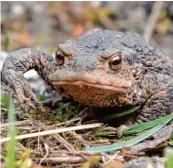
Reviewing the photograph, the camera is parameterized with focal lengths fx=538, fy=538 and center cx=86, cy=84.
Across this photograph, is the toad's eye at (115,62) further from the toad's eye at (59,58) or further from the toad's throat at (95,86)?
the toad's eye at (59,58)

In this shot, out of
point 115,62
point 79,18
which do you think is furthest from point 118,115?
point 79,18

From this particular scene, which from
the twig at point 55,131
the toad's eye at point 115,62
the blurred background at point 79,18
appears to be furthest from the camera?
the blurred background at point 79,18

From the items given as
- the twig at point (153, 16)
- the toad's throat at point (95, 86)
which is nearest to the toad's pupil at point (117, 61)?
the toad's throat at point (95, 86)

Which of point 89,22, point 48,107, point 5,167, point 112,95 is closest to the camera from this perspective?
point 5,167

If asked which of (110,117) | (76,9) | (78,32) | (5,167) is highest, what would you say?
(76,9)

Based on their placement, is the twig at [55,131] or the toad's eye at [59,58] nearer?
the twig at [55,131]

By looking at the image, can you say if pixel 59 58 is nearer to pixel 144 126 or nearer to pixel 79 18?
pixel 144 126

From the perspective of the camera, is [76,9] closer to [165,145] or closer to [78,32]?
[78,32]

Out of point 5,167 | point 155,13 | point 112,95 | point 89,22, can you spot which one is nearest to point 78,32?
point 89,22
